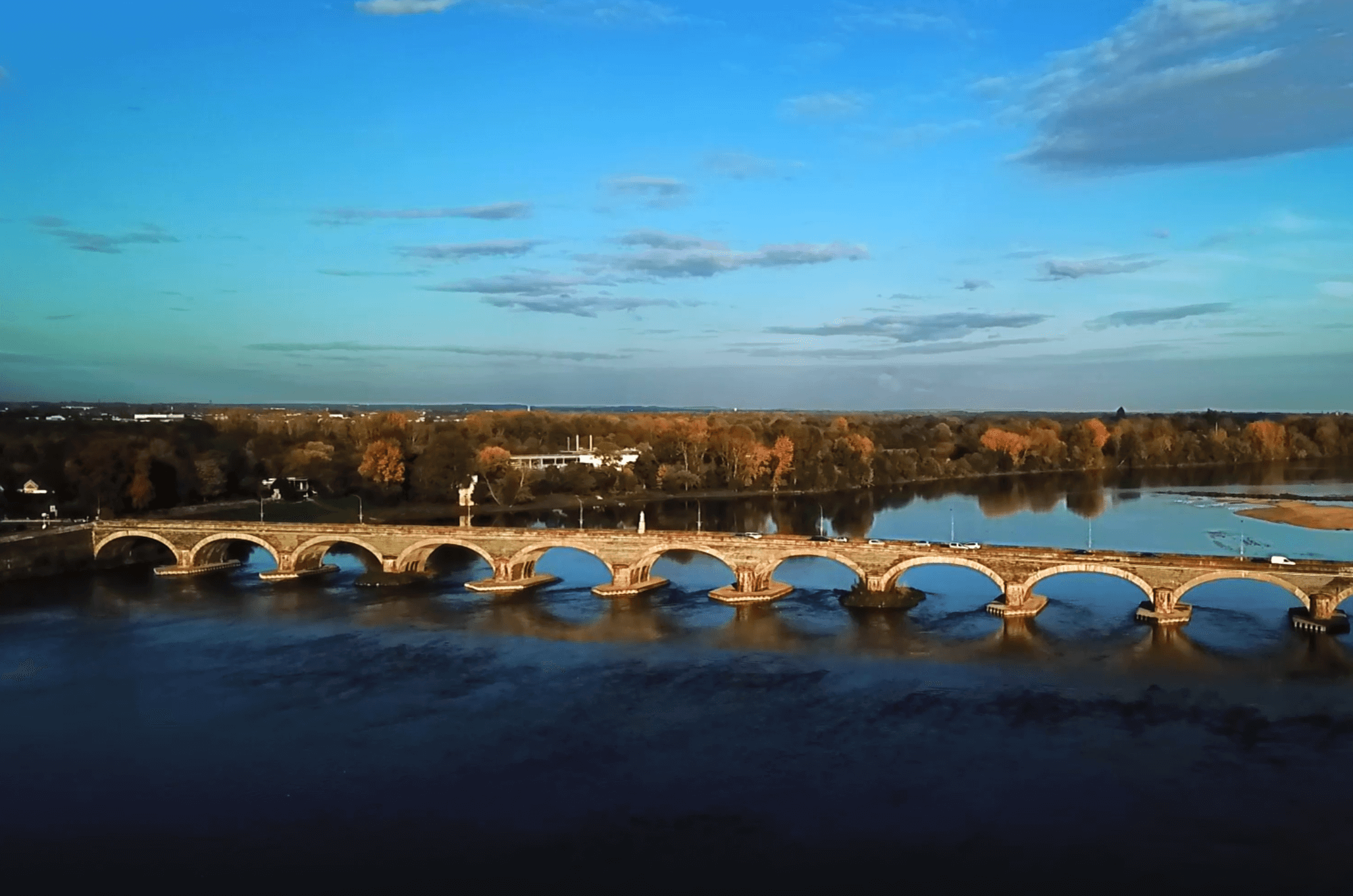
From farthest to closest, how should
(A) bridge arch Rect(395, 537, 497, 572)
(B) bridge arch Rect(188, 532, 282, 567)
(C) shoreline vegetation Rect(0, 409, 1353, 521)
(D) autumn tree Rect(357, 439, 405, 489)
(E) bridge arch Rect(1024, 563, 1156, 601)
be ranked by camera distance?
(D) autumn tree Rect(357, 439, 405, 489)
(C) shoreline vegetation Rect(0, 409, 1353, 521)
(B) bridge arch Rect(188, 532, 282, 567)
(A) bridge arch Rect(395, 537, 497, 572)
(E) bridge arch Rect(1024, 563, 1156, 601)

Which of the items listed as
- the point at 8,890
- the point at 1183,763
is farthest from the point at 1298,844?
the point at 8,890

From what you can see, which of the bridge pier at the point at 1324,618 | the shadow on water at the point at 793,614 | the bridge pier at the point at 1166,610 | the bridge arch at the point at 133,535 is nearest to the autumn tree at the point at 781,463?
the shadow on water at the point at 793,614

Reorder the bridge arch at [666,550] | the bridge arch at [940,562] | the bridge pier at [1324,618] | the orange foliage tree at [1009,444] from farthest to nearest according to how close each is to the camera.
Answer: the orange foliage tree at [1009,444], the bridge arch at [666,550], the bridge arch at [940,562], the bridge pier at [1324,618]

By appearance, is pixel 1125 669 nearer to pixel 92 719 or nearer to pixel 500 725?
pixel 500 725

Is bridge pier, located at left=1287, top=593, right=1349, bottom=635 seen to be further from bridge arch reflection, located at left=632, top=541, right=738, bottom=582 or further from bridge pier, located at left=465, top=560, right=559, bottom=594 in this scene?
bridge pier, located at left=465, top=560, right=559, bottom=594

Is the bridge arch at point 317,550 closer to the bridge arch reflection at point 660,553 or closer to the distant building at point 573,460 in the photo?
the bridge arch reflection at point 660,553

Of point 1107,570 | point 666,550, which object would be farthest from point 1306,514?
point 666,550

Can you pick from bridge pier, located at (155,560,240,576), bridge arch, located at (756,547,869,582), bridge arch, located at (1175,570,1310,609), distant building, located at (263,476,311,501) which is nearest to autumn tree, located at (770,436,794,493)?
distant building, located at (263,476,311,501)
